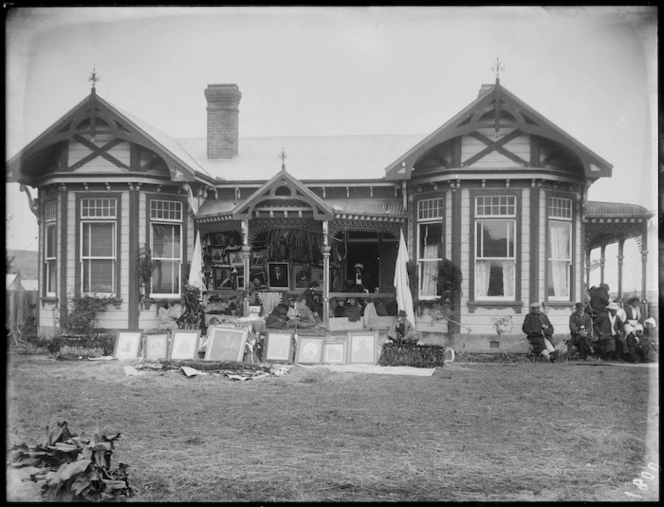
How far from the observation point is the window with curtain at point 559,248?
56.5 feet

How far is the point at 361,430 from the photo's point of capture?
30.3 feet

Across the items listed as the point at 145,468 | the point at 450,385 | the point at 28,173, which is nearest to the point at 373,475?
the point at 145,468

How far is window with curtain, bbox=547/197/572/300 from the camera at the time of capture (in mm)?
17219

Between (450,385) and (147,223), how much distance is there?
924cm

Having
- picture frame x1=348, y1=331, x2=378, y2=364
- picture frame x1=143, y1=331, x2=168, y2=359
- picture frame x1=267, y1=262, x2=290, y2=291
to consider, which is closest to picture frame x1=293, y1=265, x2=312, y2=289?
picture frame x1=267, y1=262, x2=290, y2=291

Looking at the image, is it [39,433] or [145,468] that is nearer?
[145,468]

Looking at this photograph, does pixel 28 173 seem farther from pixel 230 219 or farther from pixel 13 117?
pixel 13 117

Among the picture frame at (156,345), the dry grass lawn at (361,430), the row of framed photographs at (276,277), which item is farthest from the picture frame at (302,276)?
the dry grass lawn at (361,430)

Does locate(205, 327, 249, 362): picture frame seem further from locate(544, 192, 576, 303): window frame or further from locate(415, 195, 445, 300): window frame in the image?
locate(544, 192, 576, 303): window frame

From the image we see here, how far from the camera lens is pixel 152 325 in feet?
58.4

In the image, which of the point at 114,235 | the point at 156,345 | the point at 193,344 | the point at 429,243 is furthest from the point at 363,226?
the point at 114,235

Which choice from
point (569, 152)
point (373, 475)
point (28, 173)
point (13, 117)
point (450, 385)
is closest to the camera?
point (373, 475)

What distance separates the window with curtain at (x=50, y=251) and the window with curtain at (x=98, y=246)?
3.42 feet

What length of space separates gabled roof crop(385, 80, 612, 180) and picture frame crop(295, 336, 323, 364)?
5.31 m
